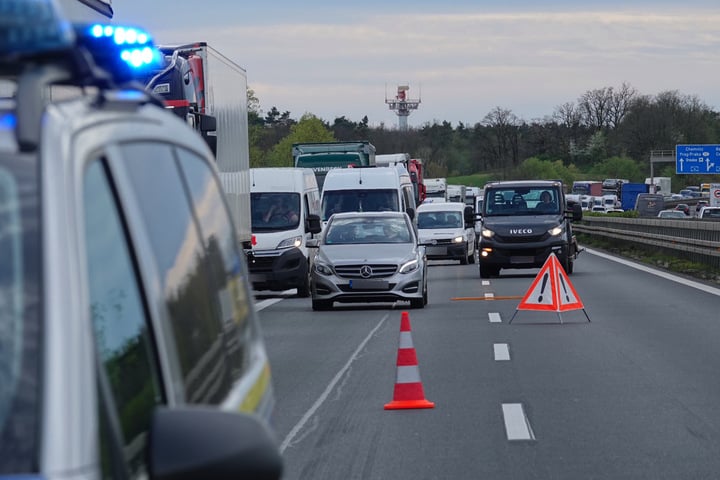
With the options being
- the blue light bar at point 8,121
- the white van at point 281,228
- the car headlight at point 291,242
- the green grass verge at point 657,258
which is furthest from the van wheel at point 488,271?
the blue light bar at point 8,121

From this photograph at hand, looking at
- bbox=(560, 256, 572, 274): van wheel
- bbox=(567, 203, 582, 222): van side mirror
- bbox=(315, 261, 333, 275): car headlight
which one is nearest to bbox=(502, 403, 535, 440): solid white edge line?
bbox=(315, 261, 333, 275): car headlight

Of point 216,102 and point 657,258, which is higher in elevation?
point 216,102

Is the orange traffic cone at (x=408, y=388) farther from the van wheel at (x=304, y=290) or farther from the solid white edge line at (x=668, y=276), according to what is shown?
the van wheel at (x=304, y=290)

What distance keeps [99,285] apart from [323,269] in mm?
18381

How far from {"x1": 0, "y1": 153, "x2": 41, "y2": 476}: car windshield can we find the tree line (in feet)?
408

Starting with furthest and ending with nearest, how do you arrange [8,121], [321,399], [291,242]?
[291,242], [321,399], [8,121]

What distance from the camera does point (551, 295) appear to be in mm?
18047

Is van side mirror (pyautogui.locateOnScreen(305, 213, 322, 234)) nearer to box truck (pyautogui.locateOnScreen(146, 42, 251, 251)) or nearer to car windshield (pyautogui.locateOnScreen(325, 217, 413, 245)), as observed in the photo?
car windshield (pyautogui.locateOnScreen(325, 217, 413, 245))

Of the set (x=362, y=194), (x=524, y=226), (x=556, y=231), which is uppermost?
(x=362, y=194)

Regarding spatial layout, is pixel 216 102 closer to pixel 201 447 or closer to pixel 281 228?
pixel 281 228

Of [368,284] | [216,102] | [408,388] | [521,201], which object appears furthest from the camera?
[521,201]

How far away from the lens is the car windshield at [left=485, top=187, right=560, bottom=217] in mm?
31016

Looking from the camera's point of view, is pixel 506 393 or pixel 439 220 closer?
pixel 506 393

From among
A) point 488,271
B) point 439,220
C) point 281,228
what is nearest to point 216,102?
point 281,228
